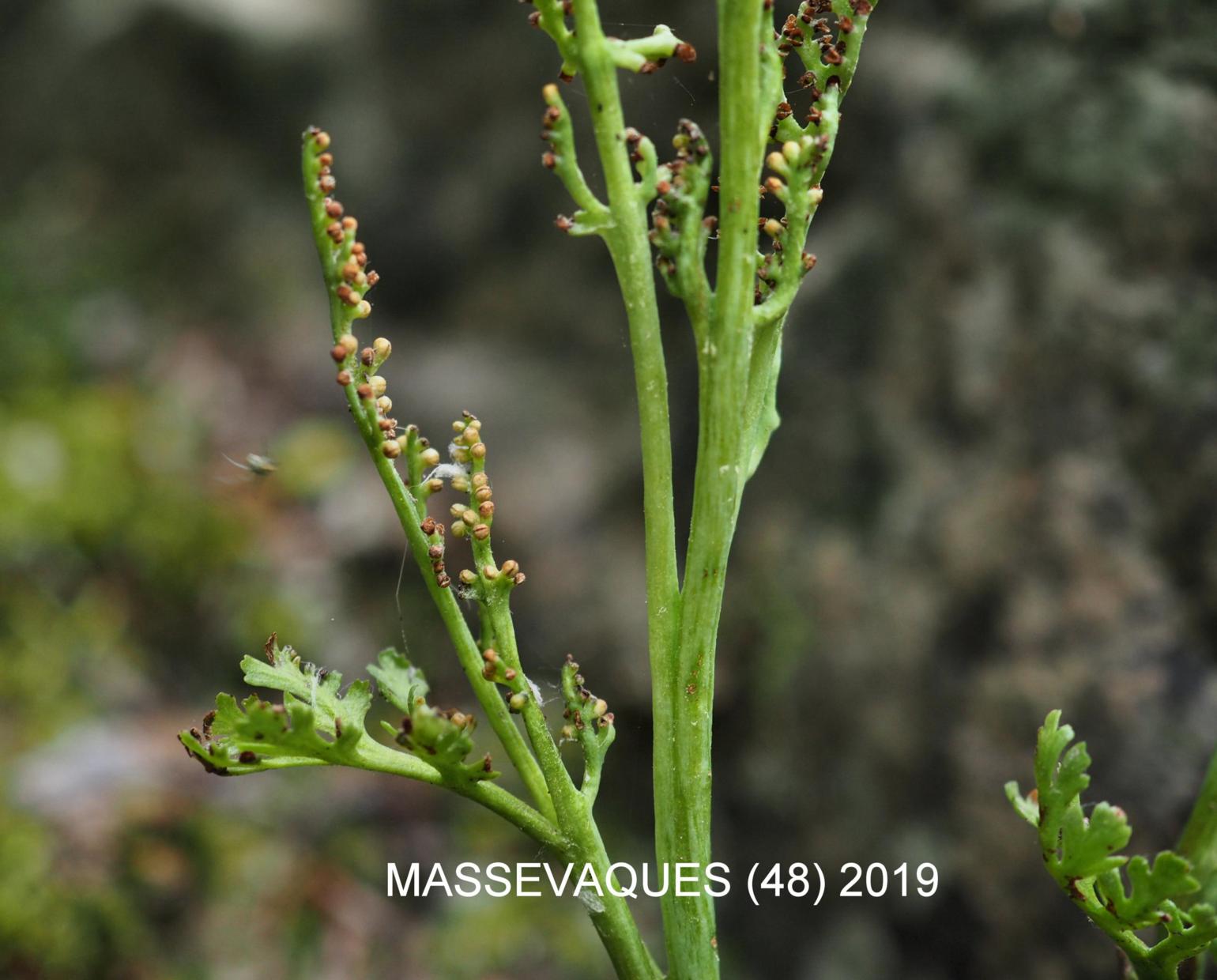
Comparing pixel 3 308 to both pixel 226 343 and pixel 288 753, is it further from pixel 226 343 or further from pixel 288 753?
pixel 288 753

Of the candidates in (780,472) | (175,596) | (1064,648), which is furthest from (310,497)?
(1064,648)

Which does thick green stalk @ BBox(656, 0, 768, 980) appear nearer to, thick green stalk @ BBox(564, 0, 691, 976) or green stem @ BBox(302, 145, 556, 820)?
thick green stalk @ BBox(564, 0, 691, 976)

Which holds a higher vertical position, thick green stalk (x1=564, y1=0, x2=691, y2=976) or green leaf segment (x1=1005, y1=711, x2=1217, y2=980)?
thick green stalk (x1=564, y1=0, x2=691, y2=976)

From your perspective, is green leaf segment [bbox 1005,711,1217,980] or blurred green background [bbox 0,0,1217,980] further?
blurred green background [bbox 0,0,1217,980]

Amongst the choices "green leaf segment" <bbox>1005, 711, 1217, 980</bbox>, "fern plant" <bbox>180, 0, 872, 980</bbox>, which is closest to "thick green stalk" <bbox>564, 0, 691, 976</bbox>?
"fern plant" <bbox>180, 0, 872, 980</bbox>

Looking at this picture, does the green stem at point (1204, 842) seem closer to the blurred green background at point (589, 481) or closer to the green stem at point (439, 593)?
the green stem at point (439, 593)

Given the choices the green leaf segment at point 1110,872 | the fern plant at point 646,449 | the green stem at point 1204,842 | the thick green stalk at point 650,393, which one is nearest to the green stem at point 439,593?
the fern plant at point 646,449
